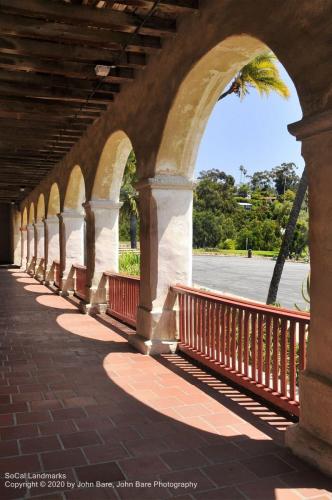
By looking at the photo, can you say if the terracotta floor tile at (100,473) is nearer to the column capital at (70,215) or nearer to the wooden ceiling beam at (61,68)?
the wooden ceiling beam at (61,68)

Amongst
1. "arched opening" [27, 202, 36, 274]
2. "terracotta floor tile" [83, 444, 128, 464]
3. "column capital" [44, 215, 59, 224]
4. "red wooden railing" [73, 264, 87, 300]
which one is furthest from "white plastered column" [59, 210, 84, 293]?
"terracotta floor tile" [83, 444, 128, 464]

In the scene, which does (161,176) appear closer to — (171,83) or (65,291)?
(171,83)

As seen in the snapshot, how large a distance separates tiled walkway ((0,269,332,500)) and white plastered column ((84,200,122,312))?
3280 millimetres

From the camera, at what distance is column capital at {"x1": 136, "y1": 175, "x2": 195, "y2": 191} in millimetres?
5805

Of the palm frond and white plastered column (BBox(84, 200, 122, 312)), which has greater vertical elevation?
the palm frond

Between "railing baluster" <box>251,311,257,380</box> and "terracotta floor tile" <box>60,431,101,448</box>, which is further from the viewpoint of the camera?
"railing baluster" <box>251,311,257,380</box>

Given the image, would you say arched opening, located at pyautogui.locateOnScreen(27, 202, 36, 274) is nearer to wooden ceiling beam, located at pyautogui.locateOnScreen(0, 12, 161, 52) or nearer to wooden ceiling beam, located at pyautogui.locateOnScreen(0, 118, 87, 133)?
wooden ceiling beam, located at pyautogui.locateOnScreen(0, 118, 87, 133)

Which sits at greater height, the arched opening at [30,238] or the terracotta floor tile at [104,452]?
the arched opening at [30,238]

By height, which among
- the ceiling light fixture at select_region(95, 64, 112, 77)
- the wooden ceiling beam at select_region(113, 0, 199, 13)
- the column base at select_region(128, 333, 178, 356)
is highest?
the wooden ceiling beam at select_region(113, 0, 199, 13)

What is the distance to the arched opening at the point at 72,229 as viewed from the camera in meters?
11.8

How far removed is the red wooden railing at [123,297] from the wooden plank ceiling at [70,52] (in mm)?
3062

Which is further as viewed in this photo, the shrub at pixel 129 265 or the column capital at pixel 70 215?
the shrub at pixel 129 265

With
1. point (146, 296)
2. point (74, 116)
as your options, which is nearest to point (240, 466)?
point (146, 296)

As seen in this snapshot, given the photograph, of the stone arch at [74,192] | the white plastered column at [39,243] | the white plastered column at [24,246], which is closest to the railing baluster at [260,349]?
the stone arch at [74,192]
